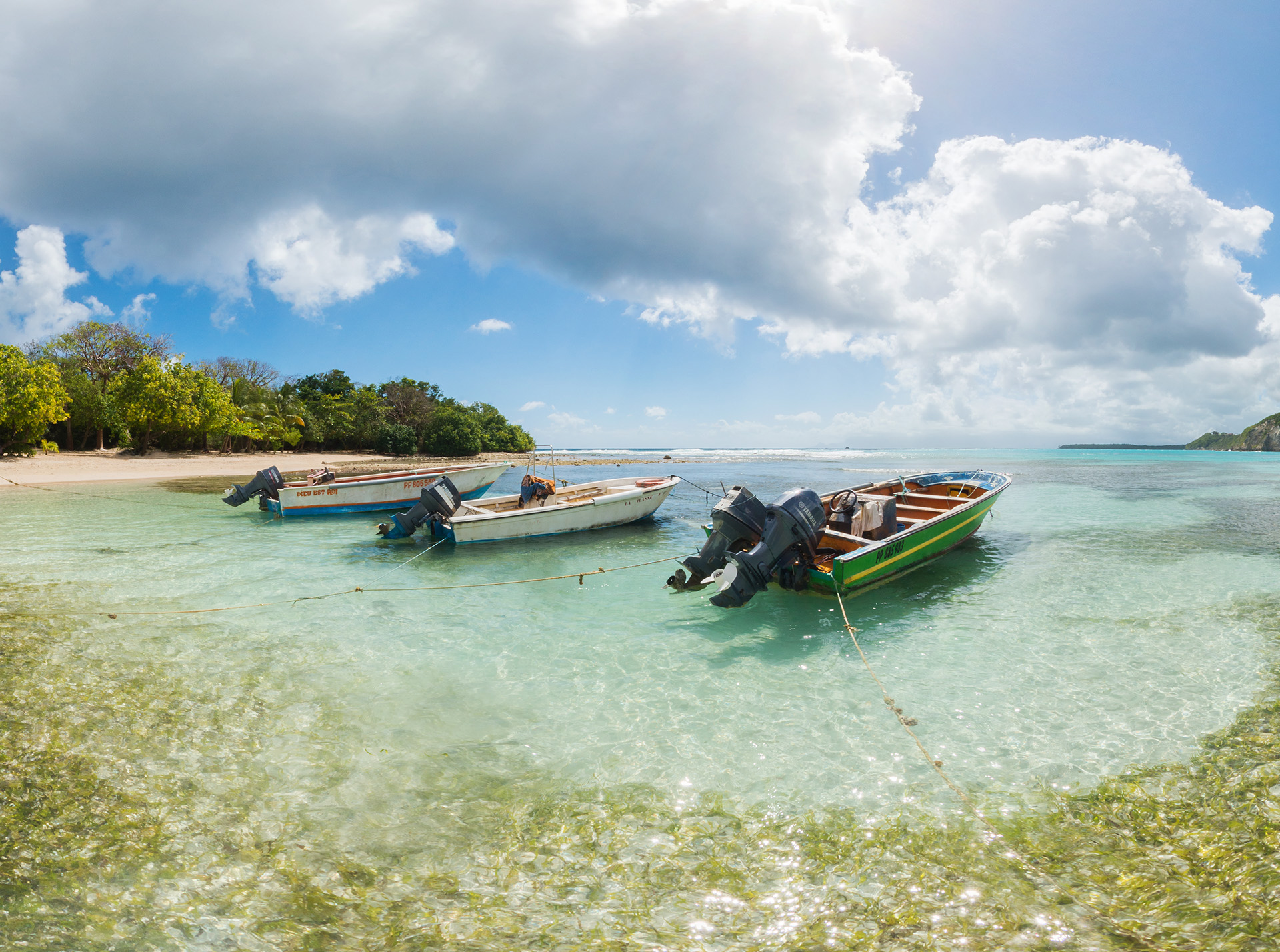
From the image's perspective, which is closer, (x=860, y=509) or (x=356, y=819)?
(x=356, y=819)

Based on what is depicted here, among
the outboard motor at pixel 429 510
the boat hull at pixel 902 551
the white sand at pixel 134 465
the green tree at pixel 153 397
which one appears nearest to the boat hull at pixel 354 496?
the outboard motor at pixel 429 510

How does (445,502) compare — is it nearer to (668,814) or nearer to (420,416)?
(668,814)

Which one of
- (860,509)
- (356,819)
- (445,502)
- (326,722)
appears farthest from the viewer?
(445,502)

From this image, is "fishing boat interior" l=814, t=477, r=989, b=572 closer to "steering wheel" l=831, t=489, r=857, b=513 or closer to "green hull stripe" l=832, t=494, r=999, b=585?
"steering wheel" l=831, t=489, r=857, b=513

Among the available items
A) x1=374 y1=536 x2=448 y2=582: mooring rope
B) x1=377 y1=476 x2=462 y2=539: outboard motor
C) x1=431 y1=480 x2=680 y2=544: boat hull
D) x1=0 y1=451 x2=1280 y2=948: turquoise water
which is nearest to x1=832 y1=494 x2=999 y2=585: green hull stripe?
x1=0 y1=451 x2=1280 y2=948: turquoise water

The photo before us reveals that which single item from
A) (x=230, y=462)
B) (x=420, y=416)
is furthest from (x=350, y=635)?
(x=420, y=416)

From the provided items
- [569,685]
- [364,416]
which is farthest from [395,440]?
[569,685]

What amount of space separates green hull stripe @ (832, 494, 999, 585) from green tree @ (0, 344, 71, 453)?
46862 mm

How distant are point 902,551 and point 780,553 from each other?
3.24 meters

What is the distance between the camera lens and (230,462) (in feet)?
138

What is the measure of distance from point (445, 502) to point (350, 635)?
6.31 m

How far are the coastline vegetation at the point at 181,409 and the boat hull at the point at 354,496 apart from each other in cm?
2923

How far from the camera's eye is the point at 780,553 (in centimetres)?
830

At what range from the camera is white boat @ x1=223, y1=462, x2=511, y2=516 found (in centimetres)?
1878
